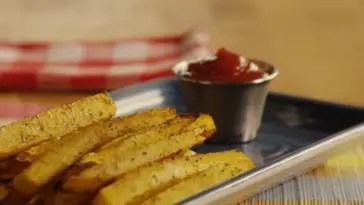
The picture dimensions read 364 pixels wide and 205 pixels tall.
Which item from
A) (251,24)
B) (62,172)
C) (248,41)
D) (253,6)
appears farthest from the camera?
(253,6)

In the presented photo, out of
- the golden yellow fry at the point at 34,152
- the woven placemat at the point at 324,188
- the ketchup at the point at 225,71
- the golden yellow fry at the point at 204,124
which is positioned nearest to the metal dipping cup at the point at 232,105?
the ketchup at the point at 225,71

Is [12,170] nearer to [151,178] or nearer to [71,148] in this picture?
[71,148]

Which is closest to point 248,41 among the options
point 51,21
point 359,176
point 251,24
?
point 251,24

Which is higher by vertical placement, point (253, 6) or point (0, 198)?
point (0, 198)

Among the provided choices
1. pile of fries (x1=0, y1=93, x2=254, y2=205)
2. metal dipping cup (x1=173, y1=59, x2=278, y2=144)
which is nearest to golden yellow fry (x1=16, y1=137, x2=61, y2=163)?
pile of fries (x1=0, y1=93, x2=254, y2=205)

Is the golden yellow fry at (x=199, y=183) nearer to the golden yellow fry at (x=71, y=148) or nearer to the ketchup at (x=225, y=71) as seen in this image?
the golden yellow fry at (x=71, y=148)

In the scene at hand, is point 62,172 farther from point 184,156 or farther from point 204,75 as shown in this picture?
point 204,75
